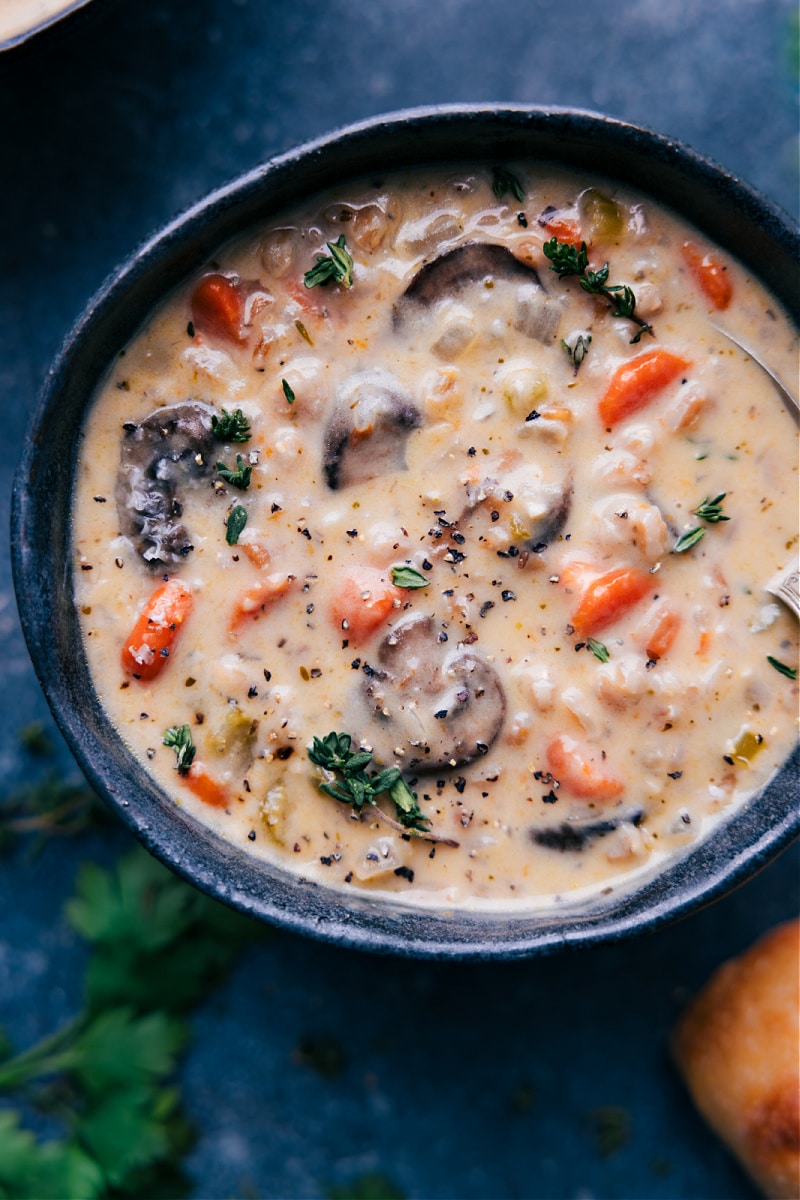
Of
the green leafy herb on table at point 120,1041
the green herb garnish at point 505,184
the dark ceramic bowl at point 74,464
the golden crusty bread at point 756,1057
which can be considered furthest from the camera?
the green leafy herb on table at point 120,1041

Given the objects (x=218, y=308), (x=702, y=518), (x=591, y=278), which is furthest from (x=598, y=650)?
(x=218, y=308)

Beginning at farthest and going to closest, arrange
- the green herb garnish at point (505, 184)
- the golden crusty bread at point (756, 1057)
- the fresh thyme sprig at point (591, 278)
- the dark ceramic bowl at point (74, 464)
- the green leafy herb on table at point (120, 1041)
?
the green leafy herb on table at point (120, 1041) < the golden crusty bread at point (756, 1057) < the green herb garnish at point (505, 184) < the fresh thyme sprig at point (591, 278) < the dark ceramic bowl at point (74, 464)

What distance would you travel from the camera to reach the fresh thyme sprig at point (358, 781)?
2936 millimetres

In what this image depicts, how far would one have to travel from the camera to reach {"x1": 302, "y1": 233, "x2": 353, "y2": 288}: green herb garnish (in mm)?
2951

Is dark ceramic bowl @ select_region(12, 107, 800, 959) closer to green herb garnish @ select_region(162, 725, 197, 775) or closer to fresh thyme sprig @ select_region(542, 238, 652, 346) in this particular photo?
green herb garnish @ select_region(162, 725, 197, 775)

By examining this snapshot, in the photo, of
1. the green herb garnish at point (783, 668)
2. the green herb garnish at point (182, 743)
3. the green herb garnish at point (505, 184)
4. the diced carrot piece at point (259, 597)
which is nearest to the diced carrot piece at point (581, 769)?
the green herb garnish at point (783, 668)

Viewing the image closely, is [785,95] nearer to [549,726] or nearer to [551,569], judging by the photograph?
[551,569]

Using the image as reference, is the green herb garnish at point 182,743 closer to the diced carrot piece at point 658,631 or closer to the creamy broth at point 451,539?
the creamy broth at point 451,539

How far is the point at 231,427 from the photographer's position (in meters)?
2.94

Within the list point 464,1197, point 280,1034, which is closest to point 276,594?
point 280,1034

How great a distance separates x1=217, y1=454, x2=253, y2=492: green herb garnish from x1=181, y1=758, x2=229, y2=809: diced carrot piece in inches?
30.2

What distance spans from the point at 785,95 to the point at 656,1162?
347cm

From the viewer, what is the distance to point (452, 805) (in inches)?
119

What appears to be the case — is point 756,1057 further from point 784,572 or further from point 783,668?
point 784,572
